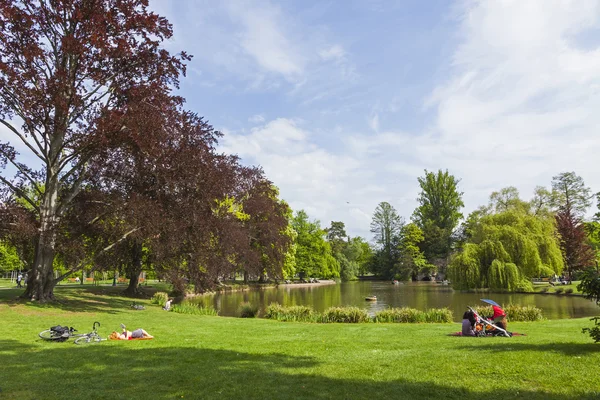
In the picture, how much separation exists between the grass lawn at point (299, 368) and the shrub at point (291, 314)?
305 inches

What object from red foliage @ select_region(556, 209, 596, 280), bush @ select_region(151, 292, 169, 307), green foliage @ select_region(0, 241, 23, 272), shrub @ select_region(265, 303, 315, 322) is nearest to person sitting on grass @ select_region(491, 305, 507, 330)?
shrub @ select_region(265, 303, 315, 322)

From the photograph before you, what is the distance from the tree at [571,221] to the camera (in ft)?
147

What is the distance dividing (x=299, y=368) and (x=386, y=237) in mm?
83768

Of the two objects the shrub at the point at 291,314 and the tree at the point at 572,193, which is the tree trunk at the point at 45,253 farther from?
the tree at the point at 572,193

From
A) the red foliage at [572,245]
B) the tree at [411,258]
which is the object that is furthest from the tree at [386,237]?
the red foliage at [572,245]

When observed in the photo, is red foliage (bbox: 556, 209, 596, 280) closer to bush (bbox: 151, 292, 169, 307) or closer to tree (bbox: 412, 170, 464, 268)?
tree (bbox: 412, 170, 464, 268)

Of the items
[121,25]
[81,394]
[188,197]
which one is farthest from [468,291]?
[81,394]

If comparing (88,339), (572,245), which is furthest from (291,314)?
(572,245)

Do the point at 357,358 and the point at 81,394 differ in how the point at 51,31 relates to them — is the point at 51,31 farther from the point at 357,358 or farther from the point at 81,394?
the point at 357,358

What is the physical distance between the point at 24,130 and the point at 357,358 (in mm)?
17234

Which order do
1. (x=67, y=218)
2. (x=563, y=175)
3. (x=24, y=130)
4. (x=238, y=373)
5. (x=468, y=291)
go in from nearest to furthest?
1. (x=238, y=373)
2. (x=24, y=130)
3. (x=67, y=218)
4. (x=468, y=291)
5. (x=563, y=175)

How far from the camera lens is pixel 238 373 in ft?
22.1

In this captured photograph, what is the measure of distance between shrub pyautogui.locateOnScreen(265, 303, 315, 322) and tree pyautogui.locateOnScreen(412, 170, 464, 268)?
55932 millimetres

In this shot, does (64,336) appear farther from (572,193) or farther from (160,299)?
(572,193)
